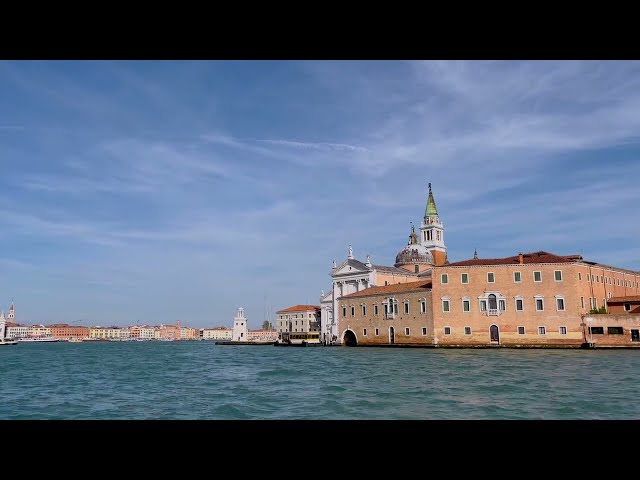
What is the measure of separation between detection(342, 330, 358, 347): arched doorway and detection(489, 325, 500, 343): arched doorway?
525 inches

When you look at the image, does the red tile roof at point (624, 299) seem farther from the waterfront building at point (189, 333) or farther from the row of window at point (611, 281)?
the waterfront building at point (189, 333)

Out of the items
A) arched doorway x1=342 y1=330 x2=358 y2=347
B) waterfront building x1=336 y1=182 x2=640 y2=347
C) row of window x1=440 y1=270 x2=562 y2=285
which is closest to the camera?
waterfront building x1=336 y1=182 x2=640 y2=347

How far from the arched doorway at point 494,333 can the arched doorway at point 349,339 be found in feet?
43.8

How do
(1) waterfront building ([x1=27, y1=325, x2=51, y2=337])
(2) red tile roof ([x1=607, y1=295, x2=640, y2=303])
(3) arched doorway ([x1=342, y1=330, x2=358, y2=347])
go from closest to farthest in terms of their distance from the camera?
(2) red tile roof ([x1=607, y1=295, x2=640, y2=303]) → (3) arched doorway ([x1=342, y1=330, x2=358, y2=347]) → (1) waterfront building ([x1=27, y1=325, x2=51, y2=337])

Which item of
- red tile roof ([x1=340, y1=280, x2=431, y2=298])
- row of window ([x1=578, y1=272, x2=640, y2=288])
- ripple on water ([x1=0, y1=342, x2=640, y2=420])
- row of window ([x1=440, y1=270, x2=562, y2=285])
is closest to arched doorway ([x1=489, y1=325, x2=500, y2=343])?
row of window ([x1=440, y1=270, x2=562, y2=285])

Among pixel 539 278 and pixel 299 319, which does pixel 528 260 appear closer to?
pixel 539 278

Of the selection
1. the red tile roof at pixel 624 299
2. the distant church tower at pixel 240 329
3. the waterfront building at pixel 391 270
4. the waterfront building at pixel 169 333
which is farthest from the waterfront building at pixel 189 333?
the red tile roof at pixel 624 299

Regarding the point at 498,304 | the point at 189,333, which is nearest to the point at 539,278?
the point at 498,304

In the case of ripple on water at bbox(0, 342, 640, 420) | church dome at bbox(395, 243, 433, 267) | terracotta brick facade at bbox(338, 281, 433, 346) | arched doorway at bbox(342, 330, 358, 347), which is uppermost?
church dome at bbox(395, 243, 433, 267)

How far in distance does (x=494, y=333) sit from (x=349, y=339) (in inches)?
581

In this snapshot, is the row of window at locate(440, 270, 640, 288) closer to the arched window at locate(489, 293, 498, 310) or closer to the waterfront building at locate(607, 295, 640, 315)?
the arched window at locate(489, 293, 498, 310)

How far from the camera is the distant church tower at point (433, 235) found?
6128cm

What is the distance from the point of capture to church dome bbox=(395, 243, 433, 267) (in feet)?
189
